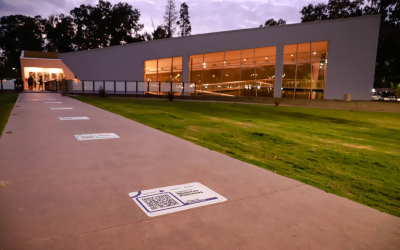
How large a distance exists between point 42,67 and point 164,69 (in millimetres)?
30293

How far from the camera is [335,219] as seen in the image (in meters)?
2.68

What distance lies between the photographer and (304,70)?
82.3 ft

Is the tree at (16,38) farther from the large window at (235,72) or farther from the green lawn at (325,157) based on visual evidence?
the green lawn at (325,157)

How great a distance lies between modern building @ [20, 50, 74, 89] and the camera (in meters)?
49.2

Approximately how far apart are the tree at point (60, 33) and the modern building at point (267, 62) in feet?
160

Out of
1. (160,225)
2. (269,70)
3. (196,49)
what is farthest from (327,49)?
(160,225)

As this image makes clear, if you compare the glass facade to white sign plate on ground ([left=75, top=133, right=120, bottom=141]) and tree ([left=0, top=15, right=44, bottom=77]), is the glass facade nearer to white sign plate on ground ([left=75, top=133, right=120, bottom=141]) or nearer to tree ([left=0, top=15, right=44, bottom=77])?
white sign plate on ground ([left=75, top=133, right=120, bottom=141])

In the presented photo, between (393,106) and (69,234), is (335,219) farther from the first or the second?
(393,106)

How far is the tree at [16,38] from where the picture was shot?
71.6 m

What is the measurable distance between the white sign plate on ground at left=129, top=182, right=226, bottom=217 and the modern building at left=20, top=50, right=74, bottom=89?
5352 centimetres

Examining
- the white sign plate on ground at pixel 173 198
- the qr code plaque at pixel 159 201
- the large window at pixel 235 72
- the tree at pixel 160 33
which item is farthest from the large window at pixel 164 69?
the tree at pixel 160 33

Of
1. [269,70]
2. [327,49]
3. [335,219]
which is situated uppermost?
[327,49]

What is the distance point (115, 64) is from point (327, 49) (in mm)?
27515

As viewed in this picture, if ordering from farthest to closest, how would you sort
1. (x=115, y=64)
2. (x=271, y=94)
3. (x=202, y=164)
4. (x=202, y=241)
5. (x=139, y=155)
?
(x=115, y=64) → (x=271, y=94) → (x=139, y=155) → (x=202, y=164) → (x=202, y=241)
